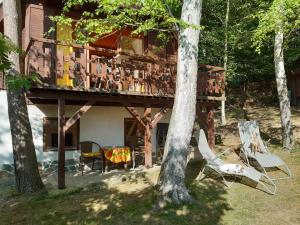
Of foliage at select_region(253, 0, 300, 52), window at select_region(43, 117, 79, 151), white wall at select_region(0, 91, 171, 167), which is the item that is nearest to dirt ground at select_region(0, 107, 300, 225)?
white wall at select_region(0, 91, 171, 167)

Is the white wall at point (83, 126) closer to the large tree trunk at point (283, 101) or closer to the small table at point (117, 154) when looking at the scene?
the small table at point (117, 154)

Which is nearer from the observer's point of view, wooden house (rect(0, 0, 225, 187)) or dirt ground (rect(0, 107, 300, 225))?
dirt ground (rect(0, 107, 300, 225))

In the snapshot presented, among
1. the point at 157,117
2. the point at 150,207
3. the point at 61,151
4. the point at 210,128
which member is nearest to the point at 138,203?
the point at 150,207

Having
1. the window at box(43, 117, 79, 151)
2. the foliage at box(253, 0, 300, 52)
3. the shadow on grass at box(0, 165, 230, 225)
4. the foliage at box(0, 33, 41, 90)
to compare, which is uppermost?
the foliage at box(253, 0, 300, 52)

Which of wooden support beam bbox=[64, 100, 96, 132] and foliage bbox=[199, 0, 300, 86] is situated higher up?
foliage bbox=[199, 0, 300, 86]

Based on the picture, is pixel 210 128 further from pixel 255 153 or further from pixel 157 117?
pixel 255 153

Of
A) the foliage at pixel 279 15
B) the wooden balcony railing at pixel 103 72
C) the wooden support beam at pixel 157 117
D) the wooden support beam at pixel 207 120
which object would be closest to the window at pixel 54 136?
the wooden balcony railing at pixel 103 72

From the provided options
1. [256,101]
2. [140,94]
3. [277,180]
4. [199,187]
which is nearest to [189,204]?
[199,187]

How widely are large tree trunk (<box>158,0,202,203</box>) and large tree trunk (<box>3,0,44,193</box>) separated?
3323 millimetres

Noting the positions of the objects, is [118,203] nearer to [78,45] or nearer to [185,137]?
[185,137]

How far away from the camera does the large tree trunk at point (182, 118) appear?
273 inches

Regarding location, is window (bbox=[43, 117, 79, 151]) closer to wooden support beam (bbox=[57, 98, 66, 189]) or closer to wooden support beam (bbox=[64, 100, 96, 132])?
wooden support beam (bbox=[64, 100, 96, 132])

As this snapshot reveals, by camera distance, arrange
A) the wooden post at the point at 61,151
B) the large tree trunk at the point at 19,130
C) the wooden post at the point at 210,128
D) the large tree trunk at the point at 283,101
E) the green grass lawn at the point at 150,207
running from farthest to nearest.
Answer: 1. the wooden post at the point at 210,128
2. the large tree trunk at the point at 283,101
3. the wooden post at the point at 61,151
4. the large tree trunk at the point at 19,130
5. the green grass lawn at the point at 150,207

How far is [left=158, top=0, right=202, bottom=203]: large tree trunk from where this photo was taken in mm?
6938
